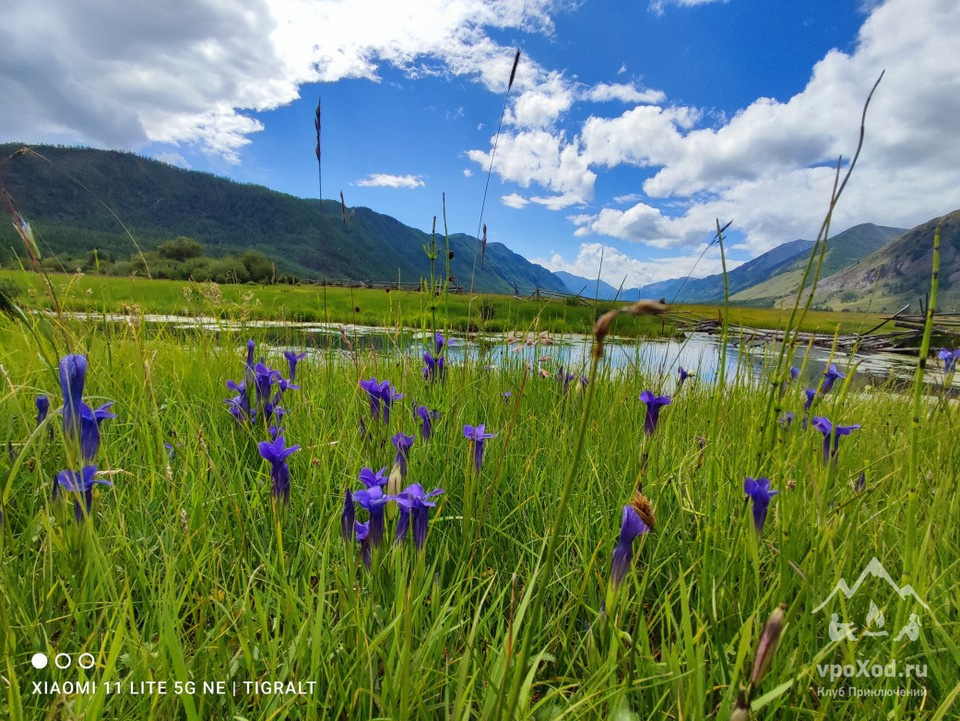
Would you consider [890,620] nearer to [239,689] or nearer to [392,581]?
[392,581]

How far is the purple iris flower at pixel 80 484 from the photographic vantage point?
1285mm

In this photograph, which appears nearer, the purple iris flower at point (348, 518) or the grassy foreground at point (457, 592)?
the grassy foreground at point (457, 592)

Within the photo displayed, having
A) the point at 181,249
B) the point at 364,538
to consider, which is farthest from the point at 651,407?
the point at 181,249

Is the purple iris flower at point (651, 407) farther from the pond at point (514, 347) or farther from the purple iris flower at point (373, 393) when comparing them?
the purple iris flower at point (373, 393)

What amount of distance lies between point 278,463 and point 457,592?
74 centimetres

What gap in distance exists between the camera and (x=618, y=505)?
81.2 inches

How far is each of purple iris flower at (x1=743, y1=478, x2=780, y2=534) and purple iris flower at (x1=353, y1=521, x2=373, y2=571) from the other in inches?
44.3

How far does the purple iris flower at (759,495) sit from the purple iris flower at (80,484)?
73.0 inches

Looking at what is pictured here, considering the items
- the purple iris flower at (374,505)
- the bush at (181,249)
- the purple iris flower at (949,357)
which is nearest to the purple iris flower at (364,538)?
the purple iris flower at (374,505)

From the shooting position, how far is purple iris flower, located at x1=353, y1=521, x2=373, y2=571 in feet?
4.25

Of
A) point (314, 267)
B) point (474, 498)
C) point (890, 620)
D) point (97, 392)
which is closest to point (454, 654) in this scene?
point (474, 498)
